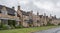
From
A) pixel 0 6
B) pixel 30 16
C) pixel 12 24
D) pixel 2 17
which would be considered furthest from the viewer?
pixel 30 16

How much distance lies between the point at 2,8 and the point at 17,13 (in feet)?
55.8

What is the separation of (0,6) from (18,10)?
1426 cm

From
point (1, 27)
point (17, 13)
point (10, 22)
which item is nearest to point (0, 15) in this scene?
point (10, 22)

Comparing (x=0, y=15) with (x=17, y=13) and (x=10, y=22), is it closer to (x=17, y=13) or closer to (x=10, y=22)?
(x=10, y=22)

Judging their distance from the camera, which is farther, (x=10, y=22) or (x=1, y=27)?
(x=10, y=22)

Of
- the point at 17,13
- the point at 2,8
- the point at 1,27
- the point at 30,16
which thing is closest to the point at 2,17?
the point at 2,8

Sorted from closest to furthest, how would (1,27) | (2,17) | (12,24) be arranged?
1. (1,27)
2. (12,24)
3. (2,17)

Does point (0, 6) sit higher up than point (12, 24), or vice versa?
point (0, 6)

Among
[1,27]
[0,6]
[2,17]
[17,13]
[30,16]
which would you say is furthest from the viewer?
[30,16]

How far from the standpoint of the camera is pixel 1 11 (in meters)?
62.3

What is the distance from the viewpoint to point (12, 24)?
5516cm

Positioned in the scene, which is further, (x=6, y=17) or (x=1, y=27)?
(x=6, y=17)

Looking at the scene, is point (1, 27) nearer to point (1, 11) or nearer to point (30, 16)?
point (1, 11)

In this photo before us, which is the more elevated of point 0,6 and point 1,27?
point 0,6
